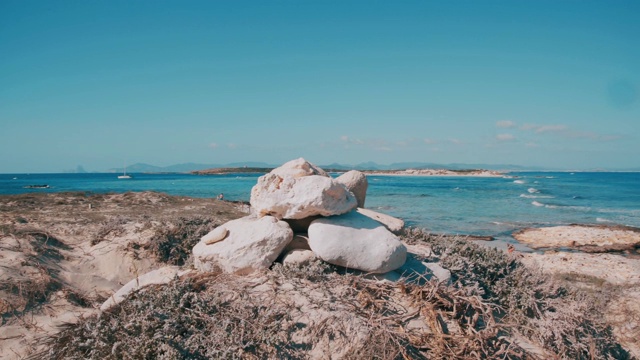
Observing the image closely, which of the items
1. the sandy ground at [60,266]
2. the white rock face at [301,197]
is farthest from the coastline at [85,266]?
the white rock face at [301,197]

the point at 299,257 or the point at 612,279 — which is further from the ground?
the point at 299,257

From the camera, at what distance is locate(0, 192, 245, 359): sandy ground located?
A: 6.04 metres

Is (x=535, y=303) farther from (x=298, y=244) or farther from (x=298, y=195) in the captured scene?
(x=298, y=195)

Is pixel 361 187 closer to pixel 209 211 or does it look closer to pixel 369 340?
pixel 369 340

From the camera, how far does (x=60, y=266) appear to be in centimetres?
827

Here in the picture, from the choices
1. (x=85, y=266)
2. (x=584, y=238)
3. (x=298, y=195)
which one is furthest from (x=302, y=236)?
(x=584, y=238)

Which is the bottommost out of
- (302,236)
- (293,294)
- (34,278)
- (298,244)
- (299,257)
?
(34,278)

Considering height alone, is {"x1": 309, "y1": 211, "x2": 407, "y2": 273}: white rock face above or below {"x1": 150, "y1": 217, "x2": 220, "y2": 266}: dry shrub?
above

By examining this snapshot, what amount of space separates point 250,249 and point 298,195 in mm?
1224

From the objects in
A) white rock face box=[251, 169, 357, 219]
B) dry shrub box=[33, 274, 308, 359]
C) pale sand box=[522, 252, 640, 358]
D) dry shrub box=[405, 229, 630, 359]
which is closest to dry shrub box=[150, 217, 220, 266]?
white rock face box=[251, 169, 357, 219]

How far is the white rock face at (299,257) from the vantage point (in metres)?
6.34

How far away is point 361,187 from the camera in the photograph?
28.6 feet

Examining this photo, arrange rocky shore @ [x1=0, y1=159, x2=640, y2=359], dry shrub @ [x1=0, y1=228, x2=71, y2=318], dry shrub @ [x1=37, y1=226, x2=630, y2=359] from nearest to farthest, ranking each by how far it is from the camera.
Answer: dry shrub @ [x1=37, y1=226, x2=630, y2=359] < rocky shore @ [x1=0, y1=159, x2=640, y2=359] < dry shrub @ [x1=0, y1=228, x2=71, y2=318]

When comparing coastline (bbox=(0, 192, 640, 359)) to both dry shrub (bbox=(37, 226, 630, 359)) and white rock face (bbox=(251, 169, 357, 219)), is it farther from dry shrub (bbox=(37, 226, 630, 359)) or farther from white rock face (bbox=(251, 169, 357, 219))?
white rock face (bbox=(251, 169, 357, 219))
